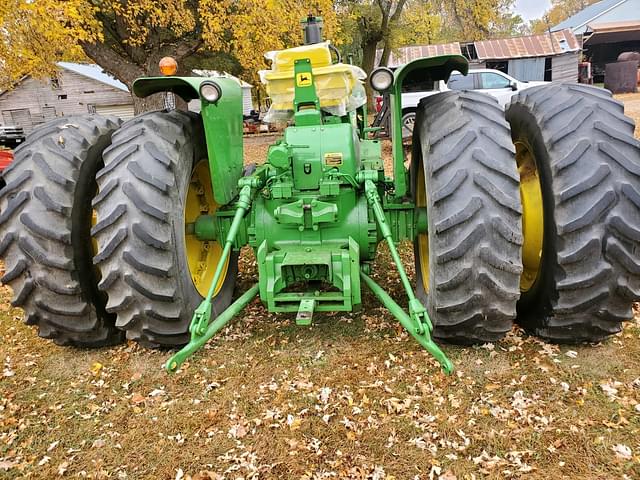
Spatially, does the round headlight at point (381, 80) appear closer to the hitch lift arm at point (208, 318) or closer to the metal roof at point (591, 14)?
the hitch lift arm at point (208, 318)

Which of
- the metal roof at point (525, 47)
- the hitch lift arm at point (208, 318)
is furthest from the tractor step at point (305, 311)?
the metal roof at point (525, 47)

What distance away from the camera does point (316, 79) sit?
4.93m

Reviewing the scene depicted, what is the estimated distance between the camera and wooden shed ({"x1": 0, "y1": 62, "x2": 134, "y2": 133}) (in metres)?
33.5

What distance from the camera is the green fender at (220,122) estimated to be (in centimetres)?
387

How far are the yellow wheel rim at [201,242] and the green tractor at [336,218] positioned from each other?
9.5 inches

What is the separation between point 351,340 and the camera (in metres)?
4.12

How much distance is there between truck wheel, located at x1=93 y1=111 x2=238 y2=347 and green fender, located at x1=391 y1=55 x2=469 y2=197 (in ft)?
5.32

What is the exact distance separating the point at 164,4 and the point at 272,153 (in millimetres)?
9525

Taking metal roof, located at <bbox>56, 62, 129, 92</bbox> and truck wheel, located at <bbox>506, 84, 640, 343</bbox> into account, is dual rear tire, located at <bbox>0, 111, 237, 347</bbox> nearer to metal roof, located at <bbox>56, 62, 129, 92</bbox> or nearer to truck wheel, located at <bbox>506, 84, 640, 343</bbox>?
truck wheel, located at <bbox>506, 84, 640, 343</bbox>

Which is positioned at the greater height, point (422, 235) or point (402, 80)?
point (402, 80)

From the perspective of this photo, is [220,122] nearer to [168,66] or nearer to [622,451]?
[168,66]

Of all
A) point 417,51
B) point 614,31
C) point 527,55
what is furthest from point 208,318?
point 614,31

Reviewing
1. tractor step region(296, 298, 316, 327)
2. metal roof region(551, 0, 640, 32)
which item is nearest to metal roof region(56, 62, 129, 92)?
metal roof region(551, 0, 640, 32)

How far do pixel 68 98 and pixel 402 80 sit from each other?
3599cm
